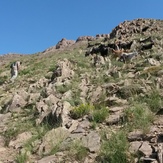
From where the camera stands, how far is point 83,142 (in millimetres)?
7770

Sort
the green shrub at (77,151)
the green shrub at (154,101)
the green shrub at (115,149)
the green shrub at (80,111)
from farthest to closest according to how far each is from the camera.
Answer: the green shrub at (80,111) → the green shrub at (154,101) → the green shrub at (77,151) → the green shrub at (115,149)

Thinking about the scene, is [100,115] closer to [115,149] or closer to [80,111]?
[80,111]

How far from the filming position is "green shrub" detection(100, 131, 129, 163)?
6442 millimetres

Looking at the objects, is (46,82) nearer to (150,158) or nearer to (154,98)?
(154,98)

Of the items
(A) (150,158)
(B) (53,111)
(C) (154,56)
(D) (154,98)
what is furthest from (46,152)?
(C) (154,56)

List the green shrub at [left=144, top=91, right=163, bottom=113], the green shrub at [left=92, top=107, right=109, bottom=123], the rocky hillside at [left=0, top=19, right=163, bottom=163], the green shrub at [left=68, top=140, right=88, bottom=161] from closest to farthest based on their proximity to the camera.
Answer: the rocky hillside at [left=0, top=19, right=163, bottom=163], the green shrub at [left=68, top=140, right=88, bottom=161], the green shrub at [left=144, top=91, right=163, bottom=113], the green shrub at [left=92, top=107, right=109, bottom=123]

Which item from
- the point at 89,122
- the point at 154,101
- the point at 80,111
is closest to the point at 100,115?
the point at 89,122

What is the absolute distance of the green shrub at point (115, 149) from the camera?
21.1 feet

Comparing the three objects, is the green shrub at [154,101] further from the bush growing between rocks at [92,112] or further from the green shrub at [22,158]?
the green shrub at [22,158]

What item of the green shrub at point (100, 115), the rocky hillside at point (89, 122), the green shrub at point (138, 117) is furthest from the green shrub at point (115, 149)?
the green shrub at point (100, 115)

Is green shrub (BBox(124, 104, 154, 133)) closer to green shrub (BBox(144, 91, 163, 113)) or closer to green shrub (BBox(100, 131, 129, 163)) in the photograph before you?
green shrub (BBox(144, 91, 163, 113))

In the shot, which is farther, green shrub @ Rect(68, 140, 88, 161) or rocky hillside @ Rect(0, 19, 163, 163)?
green shrub @ Rect(68, 140, 88, 161)

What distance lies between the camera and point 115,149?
6.66 metres

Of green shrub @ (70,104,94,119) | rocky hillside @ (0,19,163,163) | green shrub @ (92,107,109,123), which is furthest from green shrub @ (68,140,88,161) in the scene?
green shrub @ (70,104,94,119)
